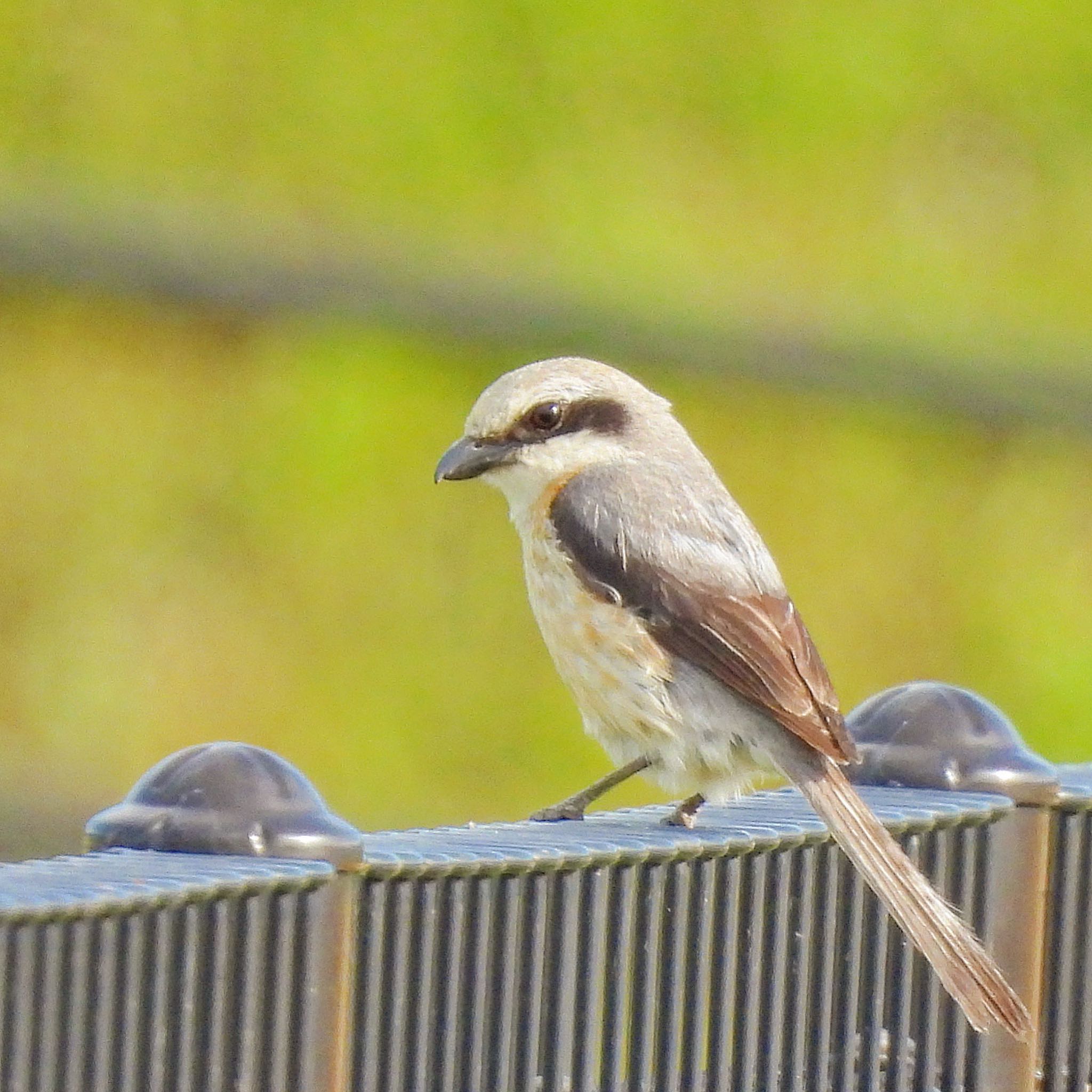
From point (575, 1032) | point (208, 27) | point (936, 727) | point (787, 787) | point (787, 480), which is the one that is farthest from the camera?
point (787, 480)

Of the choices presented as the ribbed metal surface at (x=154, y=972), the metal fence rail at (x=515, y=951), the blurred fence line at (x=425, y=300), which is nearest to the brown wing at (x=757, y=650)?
the metal fence rail at (x=515, y=951)

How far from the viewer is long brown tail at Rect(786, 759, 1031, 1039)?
3.34 metres

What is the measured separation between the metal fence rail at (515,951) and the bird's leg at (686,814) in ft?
0.09

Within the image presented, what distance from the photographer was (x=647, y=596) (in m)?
4.27

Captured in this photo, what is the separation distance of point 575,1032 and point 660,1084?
0.16 metres

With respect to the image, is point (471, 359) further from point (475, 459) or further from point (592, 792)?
point (592, 792)

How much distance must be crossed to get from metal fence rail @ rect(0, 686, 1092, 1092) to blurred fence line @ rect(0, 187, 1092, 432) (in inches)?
154

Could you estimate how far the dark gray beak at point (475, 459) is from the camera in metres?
4.59

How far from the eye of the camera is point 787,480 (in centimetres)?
817

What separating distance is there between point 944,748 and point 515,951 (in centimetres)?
101

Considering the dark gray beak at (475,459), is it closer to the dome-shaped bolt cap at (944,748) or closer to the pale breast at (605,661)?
the pale breast at (605,661)

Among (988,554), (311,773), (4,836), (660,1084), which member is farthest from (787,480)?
(660,1084)

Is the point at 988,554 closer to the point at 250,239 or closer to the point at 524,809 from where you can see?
the point at 524,809

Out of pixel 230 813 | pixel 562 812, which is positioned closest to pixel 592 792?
pixel 562 812
